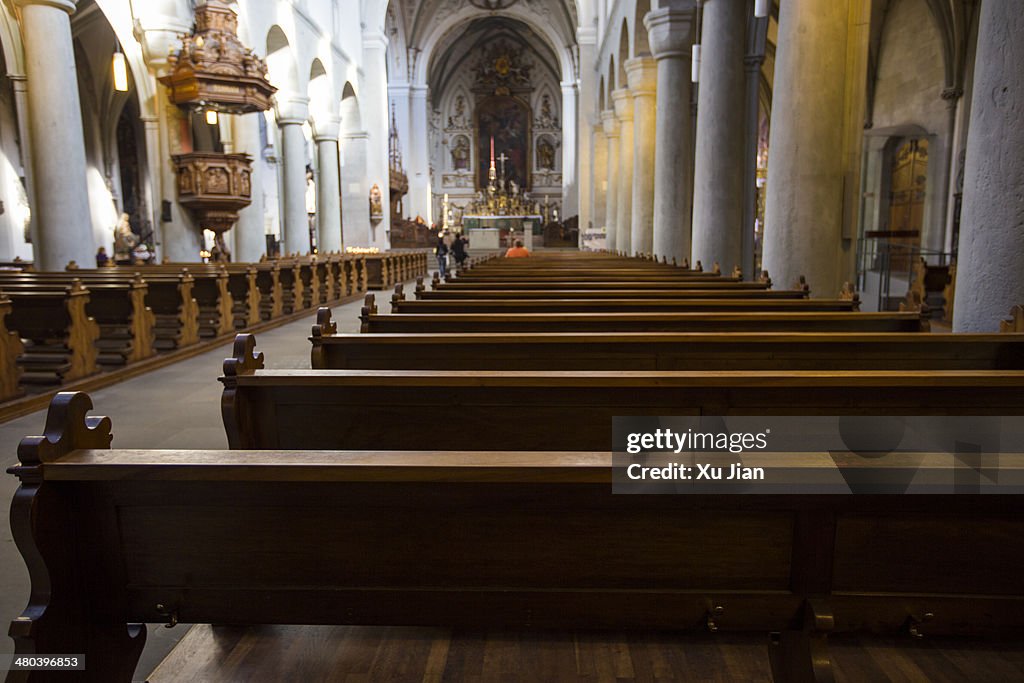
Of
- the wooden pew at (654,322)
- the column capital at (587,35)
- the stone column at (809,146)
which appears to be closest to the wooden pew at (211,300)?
the wooden pew at (654,322)

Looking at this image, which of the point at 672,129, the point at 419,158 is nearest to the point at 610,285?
the point at 672,129

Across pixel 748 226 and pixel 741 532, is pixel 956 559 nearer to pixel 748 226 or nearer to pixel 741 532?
pixel 741 532

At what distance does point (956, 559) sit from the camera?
4.87 ft

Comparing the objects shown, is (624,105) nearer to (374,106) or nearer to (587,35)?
(374,106)

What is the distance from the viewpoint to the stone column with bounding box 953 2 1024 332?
334cm

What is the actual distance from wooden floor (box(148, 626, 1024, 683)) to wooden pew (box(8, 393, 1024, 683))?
417 millimetres

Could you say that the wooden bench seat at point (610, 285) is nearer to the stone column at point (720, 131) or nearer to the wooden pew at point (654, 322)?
the wooden pew at point (654, 322)

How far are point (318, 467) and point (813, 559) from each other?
1084 millimetres

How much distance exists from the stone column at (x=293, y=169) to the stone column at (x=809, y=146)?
43.2 feet

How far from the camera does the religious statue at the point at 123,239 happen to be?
20.4m

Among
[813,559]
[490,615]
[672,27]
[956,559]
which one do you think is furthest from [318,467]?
[672,27]

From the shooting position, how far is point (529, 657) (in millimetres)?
1976

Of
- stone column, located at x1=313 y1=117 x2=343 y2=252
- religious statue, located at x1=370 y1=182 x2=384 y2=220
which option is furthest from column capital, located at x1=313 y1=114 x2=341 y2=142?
religious statue, located at x1=370 y1=182 x2=384 y2=220

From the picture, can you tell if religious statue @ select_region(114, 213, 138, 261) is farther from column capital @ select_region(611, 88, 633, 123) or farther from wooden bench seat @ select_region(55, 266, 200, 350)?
wooden bench seat @ select_region(55, 266, 200, 350)
